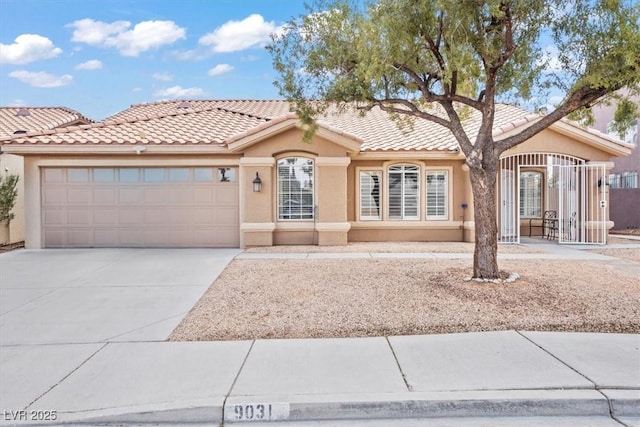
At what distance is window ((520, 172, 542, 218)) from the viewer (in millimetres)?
15148

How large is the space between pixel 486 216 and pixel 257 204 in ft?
22.3

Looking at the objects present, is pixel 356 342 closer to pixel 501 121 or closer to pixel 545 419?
pixel 545 419

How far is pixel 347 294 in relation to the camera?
6.89 meters

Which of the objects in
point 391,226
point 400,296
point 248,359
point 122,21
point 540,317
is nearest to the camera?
point 248,359

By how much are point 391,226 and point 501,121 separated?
18.6ft

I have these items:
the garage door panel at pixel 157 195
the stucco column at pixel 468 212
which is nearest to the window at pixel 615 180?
the stucco column at pixel 468 212

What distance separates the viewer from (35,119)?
18109mm

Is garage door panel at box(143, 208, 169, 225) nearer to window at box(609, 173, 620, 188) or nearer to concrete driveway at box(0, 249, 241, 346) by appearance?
concrete driveway at box(0, 249, 241, 346)

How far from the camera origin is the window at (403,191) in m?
13.4

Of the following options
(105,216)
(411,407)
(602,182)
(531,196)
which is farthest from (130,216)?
(602,182)

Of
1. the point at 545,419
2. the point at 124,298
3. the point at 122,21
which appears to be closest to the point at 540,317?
the point at 545,419

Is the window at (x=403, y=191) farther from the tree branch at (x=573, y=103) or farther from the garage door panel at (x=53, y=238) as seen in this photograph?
the garage door panel at (x=53, y=238)

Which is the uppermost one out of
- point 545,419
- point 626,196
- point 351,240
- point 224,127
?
point 224,127

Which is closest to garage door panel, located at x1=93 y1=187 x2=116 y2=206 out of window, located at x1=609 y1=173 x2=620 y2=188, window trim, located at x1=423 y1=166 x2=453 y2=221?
window trim, located at x1=423 y1=166 x2=453 y2=221
